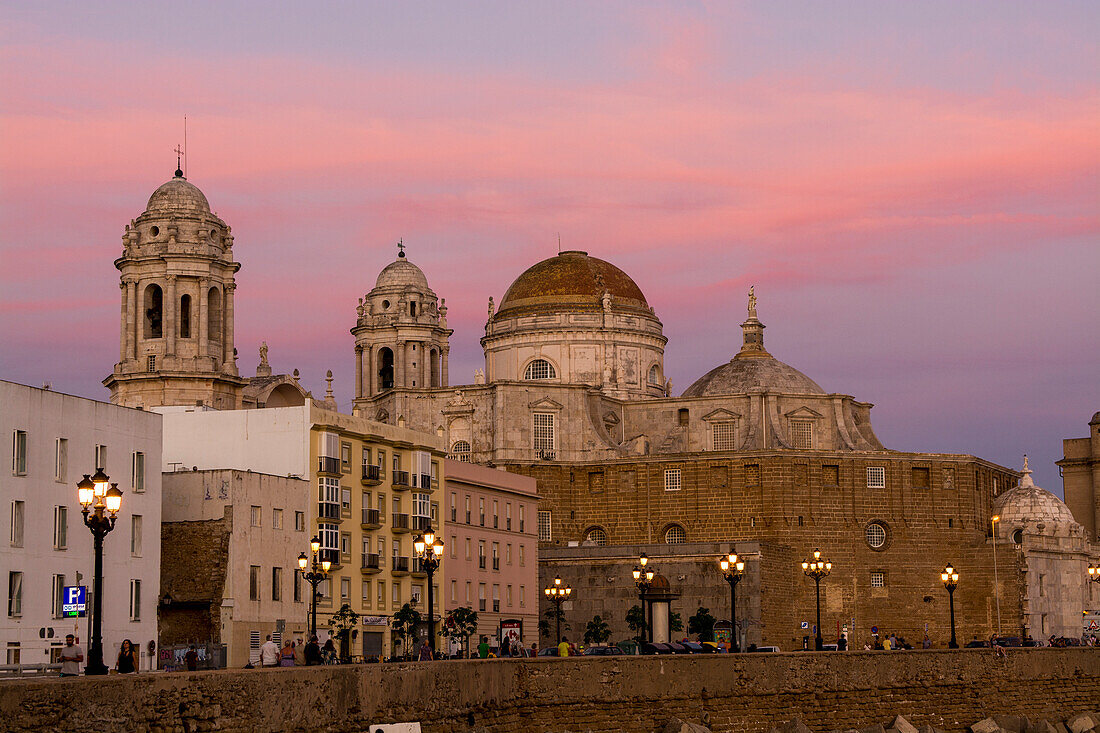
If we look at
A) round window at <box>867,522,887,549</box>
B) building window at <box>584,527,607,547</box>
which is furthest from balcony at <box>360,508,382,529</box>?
round window at <box>867,522,887,549</box>

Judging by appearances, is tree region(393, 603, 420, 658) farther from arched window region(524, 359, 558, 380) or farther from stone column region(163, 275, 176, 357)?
arched window region(524, 359, 558, 380)

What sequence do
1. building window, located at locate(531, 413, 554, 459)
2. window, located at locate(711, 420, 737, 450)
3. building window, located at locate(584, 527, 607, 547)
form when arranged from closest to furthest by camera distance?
building window, located at locate(584, 527, 607, 547) < building window, located at locate(531, 413, 554, 459) < window, located at locate(711, 420, 737, 450)

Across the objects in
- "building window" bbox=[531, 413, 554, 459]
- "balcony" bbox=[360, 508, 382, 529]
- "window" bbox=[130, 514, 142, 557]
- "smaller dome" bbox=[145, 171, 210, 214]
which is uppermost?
"smaller dome" bbox=[145, 171, 210, 214]

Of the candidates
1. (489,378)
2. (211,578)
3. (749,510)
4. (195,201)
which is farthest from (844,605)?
(211,578)

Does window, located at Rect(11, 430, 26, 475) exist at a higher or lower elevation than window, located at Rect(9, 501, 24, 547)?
higher

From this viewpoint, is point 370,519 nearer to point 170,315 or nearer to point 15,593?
point 170,315

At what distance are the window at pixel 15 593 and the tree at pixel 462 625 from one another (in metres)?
17.9

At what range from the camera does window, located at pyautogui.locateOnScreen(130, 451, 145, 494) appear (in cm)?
5288

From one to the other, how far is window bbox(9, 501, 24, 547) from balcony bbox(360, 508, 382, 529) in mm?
17911

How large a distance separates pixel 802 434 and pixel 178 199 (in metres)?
38.6

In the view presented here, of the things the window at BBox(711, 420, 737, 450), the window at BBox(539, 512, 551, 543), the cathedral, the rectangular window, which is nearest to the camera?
the rectangular window

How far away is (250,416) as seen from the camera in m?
63.4

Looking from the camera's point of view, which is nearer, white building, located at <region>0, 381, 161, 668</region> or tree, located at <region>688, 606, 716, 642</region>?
white building, located at <region>0, 381, 161, 668</region>

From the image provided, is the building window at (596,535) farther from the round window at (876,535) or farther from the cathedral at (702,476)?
the round window at (876,535)
